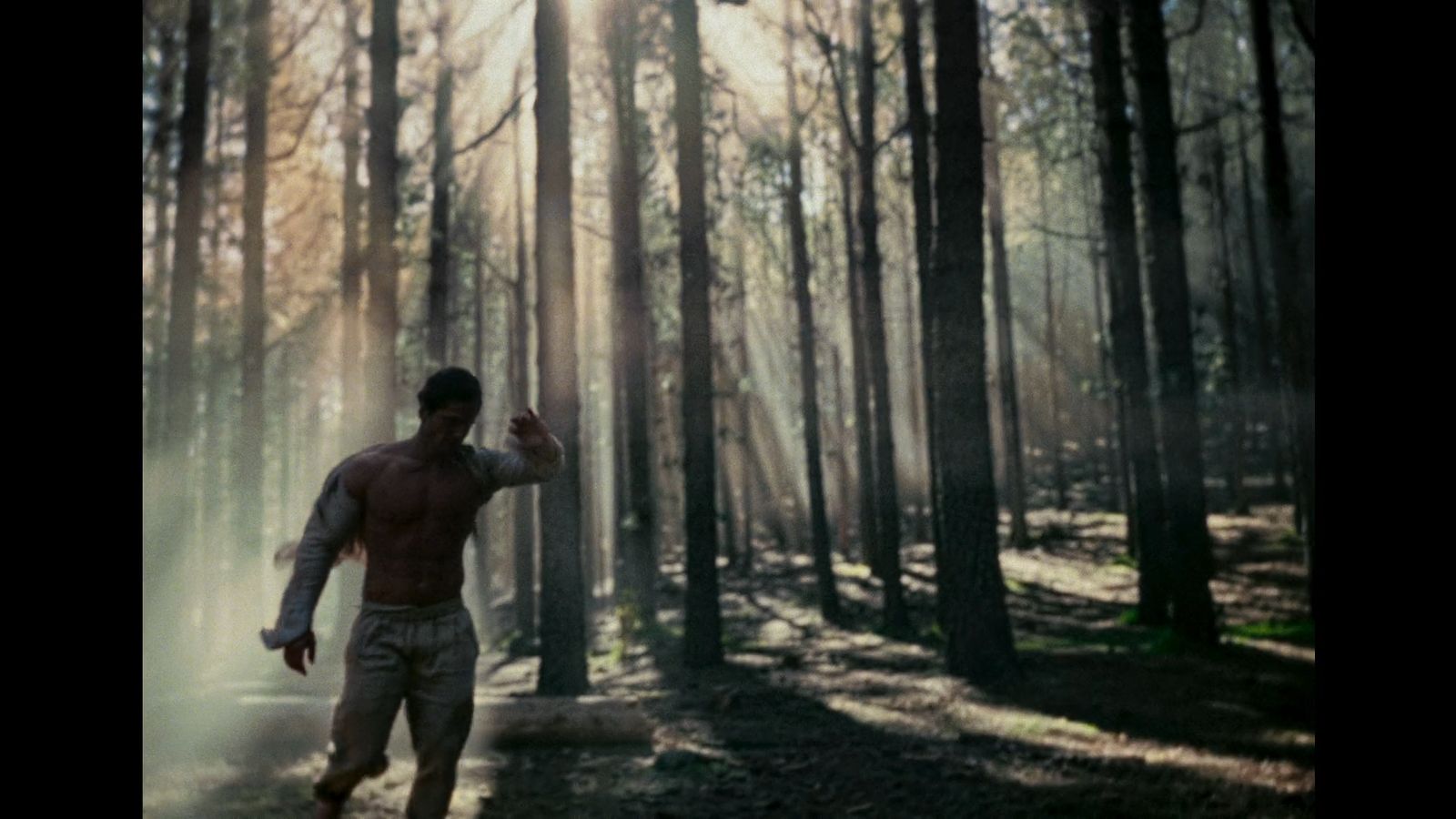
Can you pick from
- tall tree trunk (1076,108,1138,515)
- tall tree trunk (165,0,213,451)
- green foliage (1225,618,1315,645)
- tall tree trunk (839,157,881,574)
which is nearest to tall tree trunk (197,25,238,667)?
tall tree trunk (165,0,213,451)

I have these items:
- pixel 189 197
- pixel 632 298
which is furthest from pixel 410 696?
pixel 189 197

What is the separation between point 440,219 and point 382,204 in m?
3.02

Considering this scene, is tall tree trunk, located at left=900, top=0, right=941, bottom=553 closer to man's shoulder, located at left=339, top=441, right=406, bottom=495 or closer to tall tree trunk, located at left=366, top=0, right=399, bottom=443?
tall tree trunk, located at left=366, top=0, right=399, bottom=443

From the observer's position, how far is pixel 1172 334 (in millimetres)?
12891

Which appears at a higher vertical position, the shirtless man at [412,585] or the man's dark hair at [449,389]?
the man's dark hair at [449,389]

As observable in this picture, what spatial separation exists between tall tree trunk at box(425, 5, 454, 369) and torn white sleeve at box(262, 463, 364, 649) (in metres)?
13.3

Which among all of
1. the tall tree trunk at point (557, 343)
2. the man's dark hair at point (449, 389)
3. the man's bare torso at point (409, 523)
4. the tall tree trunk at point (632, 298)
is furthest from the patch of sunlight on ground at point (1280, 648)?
the man's dark hair at point (449, 389)

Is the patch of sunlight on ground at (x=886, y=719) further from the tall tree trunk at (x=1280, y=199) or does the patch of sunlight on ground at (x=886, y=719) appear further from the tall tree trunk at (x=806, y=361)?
the tall tree trunk at (x=806, y=361)

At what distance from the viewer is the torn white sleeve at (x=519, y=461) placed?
5.32 metres

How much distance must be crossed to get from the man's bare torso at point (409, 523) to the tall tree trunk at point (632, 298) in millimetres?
10496

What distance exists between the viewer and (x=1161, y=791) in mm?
6941

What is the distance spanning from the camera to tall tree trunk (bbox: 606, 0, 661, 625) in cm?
1681

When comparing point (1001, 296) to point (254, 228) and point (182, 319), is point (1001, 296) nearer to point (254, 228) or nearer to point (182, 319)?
point (254, 228)

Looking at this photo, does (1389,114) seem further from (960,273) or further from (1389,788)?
(960,273)
